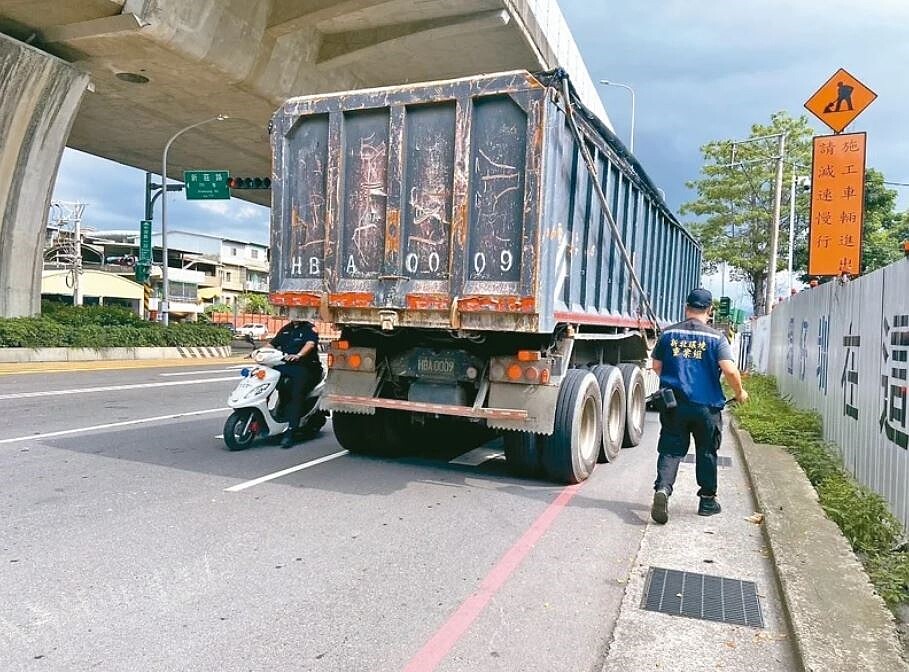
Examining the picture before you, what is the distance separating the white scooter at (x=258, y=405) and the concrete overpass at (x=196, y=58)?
1306 centimetres

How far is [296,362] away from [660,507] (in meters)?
4.34

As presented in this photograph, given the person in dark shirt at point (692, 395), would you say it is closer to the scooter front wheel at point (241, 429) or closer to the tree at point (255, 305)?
the scooter front wheel at point (241, 429)

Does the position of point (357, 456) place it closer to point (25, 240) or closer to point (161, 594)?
point (161, 594)

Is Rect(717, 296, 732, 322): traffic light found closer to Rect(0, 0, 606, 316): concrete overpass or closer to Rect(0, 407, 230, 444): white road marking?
Rect(0, 0, 606, 316): concrete overpass

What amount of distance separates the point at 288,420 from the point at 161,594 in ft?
14.0

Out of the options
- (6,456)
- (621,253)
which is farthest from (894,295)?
(6,456)

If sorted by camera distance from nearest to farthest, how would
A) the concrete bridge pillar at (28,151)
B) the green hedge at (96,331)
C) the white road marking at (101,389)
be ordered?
the white road marking at (101,389)
the concrete bridge pillar at (28,151)
the green hedge at (96,331)

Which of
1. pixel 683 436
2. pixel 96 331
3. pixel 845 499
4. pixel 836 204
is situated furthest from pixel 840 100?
pixel 96 331

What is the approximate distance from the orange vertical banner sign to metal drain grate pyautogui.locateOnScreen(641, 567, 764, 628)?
7998 millimetres

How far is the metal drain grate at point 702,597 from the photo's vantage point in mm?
3871

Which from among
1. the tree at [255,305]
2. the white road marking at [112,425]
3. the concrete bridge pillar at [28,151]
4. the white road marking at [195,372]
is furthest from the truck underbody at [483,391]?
the tree at [255,305]

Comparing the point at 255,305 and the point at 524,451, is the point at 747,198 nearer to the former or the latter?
the point at 524,451

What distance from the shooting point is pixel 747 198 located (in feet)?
117

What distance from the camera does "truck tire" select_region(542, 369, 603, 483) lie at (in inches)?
252
